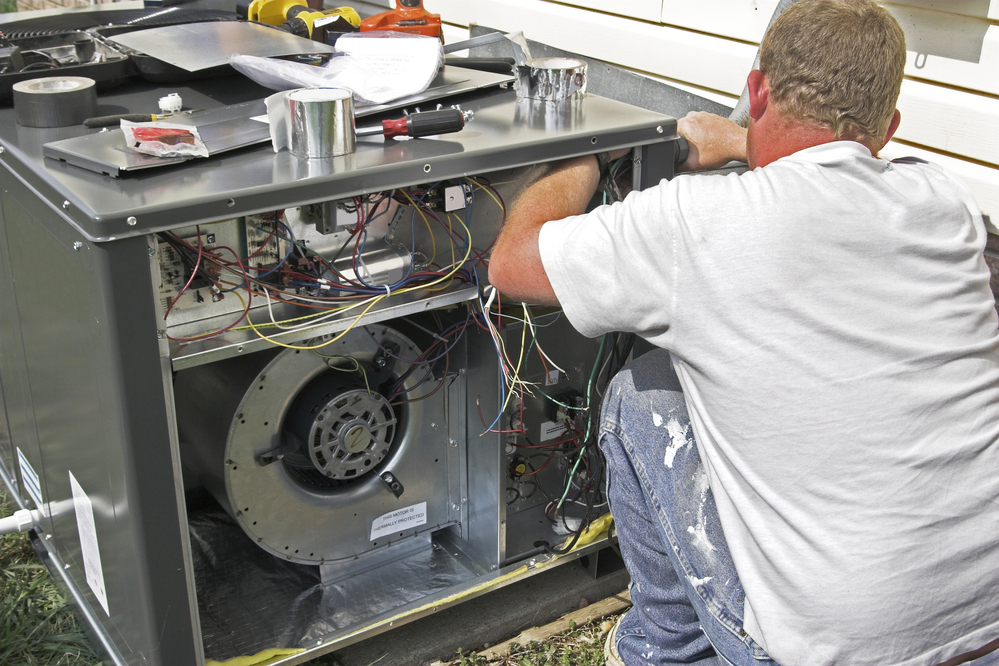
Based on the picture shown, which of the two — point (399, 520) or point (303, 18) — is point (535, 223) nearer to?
point (399, 520)

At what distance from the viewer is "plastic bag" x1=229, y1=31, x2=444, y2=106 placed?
175 cm

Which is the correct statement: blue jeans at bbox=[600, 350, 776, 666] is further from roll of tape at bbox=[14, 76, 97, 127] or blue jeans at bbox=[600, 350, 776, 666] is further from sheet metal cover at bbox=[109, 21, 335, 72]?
roll of tape at bbox=[14, 76, 97, 127]

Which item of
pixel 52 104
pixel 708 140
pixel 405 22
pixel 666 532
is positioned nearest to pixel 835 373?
pixel 666 532

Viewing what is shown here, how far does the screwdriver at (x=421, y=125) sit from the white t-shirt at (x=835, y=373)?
34cm

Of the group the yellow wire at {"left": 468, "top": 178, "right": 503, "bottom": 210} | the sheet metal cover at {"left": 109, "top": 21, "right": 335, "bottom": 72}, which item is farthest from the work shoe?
the sheet metal cover at {"left": 109, "top": 21, "right": 335, "bottom": 72}

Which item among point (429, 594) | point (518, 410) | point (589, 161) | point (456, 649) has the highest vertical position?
point (589, 161)

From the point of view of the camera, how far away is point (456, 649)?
82.0 inches

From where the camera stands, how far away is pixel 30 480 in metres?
2.10

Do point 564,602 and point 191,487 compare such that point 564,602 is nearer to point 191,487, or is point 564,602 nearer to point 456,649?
point 456,649

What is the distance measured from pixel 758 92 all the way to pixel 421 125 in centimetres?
57

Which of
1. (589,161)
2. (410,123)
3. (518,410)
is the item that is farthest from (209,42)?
(518,410)

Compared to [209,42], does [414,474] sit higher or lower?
lower

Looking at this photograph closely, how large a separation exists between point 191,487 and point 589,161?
126 centimetres

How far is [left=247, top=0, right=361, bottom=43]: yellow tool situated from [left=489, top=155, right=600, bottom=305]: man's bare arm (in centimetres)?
83
